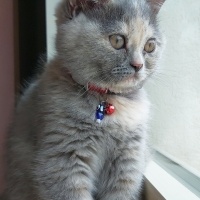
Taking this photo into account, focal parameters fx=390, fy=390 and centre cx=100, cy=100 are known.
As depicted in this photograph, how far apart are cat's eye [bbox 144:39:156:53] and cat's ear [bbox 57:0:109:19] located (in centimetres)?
14

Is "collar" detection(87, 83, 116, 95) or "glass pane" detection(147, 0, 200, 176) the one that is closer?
"collar" detection(87, 83, 116, 95)

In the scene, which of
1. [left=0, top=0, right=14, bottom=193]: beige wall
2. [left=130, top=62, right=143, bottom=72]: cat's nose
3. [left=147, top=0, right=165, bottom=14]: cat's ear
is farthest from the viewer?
[left=0, top=0, right=14, bottom=193]: beige wall

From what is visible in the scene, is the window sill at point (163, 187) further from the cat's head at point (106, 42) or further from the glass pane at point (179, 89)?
the cat's head at point (106, 42)

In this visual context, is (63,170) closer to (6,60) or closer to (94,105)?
(94,105)

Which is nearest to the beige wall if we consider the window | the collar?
the window

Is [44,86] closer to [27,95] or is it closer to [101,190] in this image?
[27,95]

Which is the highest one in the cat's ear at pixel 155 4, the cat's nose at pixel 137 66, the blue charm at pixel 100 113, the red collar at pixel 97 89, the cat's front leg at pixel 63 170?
the cat's ear at pixel 155 4

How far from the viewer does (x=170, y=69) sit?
1112 millimetres

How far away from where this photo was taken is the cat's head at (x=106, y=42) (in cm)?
84

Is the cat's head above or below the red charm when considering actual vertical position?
above

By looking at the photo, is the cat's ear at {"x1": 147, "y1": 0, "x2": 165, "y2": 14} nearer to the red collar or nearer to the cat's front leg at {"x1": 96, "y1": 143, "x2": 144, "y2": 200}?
the red collar

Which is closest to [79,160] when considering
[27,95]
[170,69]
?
[27,95]

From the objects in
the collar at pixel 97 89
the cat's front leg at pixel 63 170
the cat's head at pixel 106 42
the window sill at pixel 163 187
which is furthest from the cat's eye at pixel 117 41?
the window sill at pixel 163 187

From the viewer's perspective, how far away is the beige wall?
1.67m
